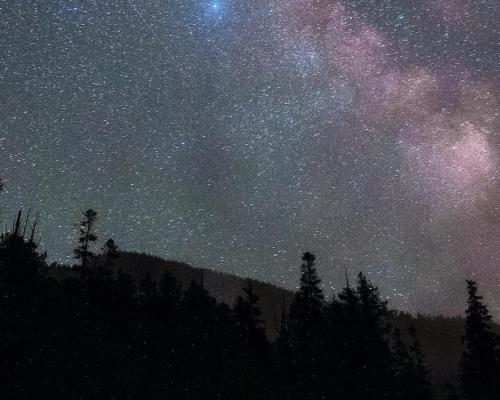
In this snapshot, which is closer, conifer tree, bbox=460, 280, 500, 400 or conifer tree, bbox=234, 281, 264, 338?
conifer tree, bbox=460, 280, 500, 400

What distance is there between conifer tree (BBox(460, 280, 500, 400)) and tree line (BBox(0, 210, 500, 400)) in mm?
84

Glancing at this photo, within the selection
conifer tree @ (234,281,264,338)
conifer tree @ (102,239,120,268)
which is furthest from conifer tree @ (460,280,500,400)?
conifer tree @ (102,239,120,268)

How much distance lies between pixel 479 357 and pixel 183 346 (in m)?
24.8

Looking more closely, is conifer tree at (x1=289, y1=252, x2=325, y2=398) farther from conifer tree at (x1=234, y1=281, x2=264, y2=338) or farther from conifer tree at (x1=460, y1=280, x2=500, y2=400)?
conifer tree at (x1=460, y1=280, x2=500, y2=400)

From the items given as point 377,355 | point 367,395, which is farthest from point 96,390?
point 377,355

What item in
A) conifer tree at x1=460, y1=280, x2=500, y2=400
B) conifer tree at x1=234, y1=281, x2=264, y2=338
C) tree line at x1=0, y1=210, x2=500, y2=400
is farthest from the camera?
conifer tree at x1=234, y1=281, x2=264, y2=338

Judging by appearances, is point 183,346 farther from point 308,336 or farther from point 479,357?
point 479,357

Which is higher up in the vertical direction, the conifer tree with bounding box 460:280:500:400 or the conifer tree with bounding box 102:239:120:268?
the conifer tree with bounding box 102:239:120:268

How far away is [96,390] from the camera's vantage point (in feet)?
89.0

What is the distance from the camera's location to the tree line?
2856cm

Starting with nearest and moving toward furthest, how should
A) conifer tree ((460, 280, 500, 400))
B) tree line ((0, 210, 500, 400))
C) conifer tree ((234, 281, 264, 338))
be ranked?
Answer: tree line ((0, 210, 500, 400)) < conifer tree ((460, 280, 500, 400)) < conifer tree ((234, 281, 264, 338))

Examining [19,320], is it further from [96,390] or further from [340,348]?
[340,348]

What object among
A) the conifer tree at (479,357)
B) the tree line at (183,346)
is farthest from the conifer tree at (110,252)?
the conifer tree at (479,357)

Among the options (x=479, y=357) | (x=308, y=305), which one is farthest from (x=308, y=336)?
(x=479, y=357)
